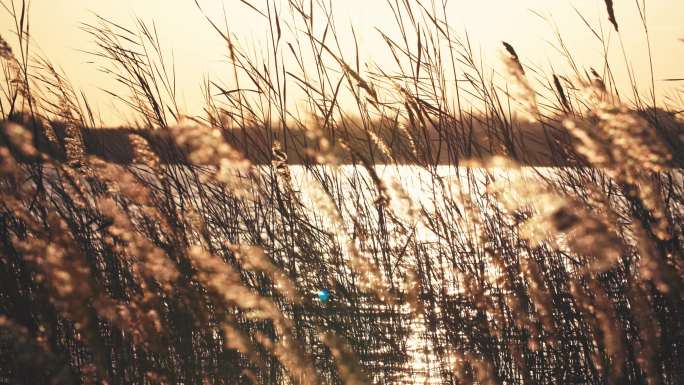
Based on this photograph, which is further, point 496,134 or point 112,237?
point 496,134

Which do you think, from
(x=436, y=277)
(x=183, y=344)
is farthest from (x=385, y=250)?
(x=183, y=344)

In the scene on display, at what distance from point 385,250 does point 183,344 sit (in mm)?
820

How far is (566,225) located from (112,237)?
145 cm

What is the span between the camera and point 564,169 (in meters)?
2.45

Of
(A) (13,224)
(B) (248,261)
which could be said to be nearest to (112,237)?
(A) (13,224)

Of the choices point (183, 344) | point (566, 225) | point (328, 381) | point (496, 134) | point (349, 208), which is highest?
point (496, 134)

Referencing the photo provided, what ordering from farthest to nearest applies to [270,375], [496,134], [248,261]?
1. [496,134]
2. [270,375]
3. [248,261]

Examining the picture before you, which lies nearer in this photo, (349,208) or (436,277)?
(436,277)

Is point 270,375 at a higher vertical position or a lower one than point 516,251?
lower

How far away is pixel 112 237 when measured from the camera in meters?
1.98

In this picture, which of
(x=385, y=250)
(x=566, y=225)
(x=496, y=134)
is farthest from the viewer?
(x=385, y=250)

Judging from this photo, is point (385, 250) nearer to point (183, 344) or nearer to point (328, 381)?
point (328, 381)

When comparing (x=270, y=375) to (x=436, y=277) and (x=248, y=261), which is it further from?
(x=436, y=277)

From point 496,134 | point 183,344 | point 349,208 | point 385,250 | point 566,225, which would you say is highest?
point 496,134
